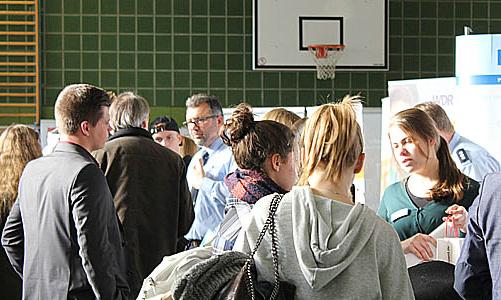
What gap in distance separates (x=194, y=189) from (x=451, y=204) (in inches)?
71.8

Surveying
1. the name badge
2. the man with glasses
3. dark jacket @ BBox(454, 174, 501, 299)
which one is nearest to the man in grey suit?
the man with glasses

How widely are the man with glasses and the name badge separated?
842 millimetres

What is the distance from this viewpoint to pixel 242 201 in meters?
2.86

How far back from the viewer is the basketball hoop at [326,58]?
8.50 meters

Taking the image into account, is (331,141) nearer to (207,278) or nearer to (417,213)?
(207,278)

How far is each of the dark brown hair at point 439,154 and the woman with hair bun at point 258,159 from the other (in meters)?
0.79

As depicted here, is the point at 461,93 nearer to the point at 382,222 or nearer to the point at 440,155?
the point at 440,155

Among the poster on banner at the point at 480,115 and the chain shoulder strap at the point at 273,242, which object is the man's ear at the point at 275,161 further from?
the poster on banner at the point at 480,115

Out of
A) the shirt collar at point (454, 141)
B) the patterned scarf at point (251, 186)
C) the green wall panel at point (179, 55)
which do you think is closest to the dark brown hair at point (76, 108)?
the patterned scarf at point (251, 186)

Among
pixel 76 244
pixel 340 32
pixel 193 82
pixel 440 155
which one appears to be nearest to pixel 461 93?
pixel 440 155

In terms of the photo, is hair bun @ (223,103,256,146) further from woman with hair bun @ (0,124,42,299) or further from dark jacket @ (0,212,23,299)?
dark jacket @ (0,212,23,299)

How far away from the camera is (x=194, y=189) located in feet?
16.4

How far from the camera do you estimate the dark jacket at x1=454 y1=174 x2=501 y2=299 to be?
2.50 m

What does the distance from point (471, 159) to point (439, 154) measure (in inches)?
Answer: 40.2
